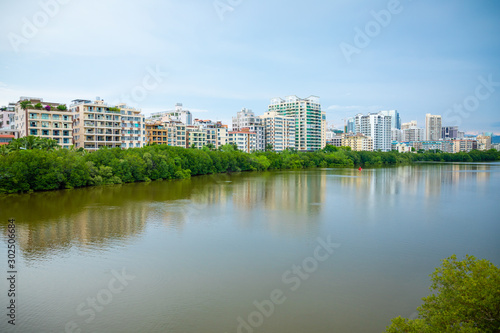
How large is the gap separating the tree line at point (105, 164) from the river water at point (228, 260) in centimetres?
300

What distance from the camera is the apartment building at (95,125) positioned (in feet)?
120

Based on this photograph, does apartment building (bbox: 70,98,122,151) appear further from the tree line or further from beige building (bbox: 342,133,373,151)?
beige building (bbox: 342,133,373,151)

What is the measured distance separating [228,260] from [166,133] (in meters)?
40.2

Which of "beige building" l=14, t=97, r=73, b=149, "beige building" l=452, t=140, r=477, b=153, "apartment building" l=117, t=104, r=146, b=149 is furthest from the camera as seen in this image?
"beige building" l=452, t=140, r=477, b=153

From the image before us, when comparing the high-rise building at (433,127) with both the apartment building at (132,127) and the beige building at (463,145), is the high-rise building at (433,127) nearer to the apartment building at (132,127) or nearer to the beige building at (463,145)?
the beige building at (463,145)

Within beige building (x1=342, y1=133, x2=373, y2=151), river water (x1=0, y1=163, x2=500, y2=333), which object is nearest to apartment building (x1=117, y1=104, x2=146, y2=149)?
river water (x1=0, y1=163, x2=500, y2=333)

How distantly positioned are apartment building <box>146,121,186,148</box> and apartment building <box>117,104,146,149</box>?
18.3 ft

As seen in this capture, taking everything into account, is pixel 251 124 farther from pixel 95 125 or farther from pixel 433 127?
pixel 433 127

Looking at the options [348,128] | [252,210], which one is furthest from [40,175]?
[348,128]

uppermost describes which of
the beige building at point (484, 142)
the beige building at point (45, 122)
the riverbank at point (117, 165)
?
the beige building at point (484, 142)

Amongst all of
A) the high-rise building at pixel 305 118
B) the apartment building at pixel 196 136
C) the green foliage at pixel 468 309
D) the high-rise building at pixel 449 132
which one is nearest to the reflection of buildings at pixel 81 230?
the green foliage at pixel 468 309

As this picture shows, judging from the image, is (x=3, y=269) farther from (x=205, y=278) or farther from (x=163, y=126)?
(x=163, y=126)

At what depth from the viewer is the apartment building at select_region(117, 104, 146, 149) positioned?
39312 mm

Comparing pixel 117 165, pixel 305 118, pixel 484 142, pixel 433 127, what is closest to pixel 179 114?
pixel 305 118
